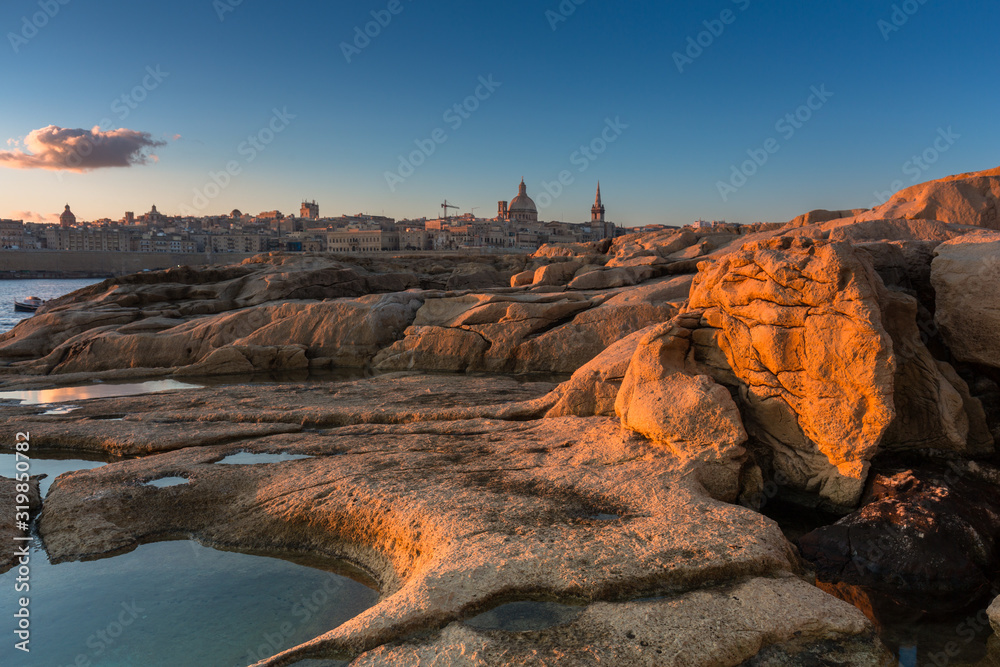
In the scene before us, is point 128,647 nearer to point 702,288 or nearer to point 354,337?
point 702,288

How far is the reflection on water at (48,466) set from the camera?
24.0 ft

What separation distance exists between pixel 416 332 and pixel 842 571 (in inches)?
453

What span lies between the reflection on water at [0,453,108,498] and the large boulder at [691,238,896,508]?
24.4ft

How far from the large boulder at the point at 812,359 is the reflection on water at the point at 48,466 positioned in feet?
24.4

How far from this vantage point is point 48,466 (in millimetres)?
7660

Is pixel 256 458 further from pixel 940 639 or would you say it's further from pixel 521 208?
pixel 521 208

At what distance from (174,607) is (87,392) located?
9.16 m

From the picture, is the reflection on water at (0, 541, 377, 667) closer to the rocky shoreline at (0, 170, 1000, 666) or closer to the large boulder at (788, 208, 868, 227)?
the rocky shoreline at (0, 170, 1000, 666)

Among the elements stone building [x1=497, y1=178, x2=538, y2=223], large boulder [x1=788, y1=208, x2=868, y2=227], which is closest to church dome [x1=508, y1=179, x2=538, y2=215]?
stone building [x1=497, y1=178, x2=538, y2=223]

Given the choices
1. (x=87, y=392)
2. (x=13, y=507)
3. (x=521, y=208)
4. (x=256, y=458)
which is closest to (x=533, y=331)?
(x=256, y=458)

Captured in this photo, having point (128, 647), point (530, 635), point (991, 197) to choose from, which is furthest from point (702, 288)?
point (991, 197)

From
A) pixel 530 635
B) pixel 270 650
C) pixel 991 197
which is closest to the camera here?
pixel 530 635

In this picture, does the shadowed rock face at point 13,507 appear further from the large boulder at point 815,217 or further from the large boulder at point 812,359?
the large boulder at point 815,217

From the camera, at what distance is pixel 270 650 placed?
13.3 feet
